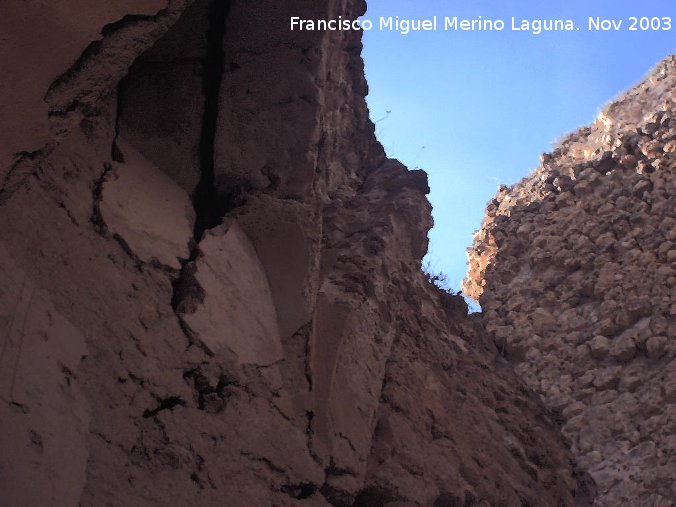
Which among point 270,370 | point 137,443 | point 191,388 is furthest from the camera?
point 270,370

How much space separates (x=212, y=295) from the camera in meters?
3.14

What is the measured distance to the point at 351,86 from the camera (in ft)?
18.3

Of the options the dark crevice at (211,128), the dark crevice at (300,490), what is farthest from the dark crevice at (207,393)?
the dark crevice at (211,128)

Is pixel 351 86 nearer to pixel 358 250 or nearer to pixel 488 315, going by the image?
pixel 358 250

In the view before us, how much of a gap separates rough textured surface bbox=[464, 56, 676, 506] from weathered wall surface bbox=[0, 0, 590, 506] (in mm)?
2758

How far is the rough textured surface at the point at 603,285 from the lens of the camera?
759cm

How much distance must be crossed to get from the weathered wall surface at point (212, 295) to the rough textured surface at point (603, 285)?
2.76 m

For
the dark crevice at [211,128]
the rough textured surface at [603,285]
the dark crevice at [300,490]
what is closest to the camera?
the dark crevice at [300,490]

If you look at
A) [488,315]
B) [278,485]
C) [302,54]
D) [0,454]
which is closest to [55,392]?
[0,454]

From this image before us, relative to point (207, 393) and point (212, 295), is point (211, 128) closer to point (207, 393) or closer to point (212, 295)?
point (212, 295)

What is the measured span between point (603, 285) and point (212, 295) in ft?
23.0

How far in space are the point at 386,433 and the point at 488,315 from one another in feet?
21.1

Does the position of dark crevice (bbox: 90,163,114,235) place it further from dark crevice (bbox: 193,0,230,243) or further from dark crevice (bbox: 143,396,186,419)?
dark crevice (bbox: 143,396,186,419)

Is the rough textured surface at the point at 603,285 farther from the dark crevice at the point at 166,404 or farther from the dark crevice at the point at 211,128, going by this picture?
the dark crevice at the point at 166,404
